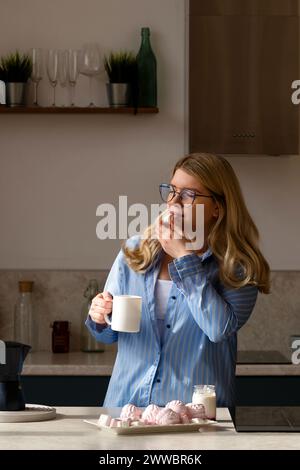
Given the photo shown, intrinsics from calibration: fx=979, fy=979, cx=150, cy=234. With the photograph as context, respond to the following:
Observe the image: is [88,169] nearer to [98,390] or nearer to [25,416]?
[98,390]

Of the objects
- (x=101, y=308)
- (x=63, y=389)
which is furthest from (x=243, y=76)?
(x=101, y=308)

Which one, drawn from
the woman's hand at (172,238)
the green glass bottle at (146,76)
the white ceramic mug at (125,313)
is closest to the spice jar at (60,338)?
the green glass bottle at (146,76)

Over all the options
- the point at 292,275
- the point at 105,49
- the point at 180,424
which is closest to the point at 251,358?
the point at 292,275

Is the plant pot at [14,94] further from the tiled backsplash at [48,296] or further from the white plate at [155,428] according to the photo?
the white plate at [155,428]

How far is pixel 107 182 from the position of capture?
477 cm

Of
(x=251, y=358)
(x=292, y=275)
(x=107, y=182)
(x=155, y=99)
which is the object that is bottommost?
(x=251, y=358)

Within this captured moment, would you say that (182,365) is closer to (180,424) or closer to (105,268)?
(180,424)

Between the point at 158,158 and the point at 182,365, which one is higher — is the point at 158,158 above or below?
above

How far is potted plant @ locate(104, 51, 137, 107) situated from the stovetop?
50.9 inches

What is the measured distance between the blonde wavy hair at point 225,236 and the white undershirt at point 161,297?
0.07m

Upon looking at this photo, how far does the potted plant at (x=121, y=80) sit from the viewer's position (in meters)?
4.56

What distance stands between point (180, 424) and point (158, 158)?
8.08 feet

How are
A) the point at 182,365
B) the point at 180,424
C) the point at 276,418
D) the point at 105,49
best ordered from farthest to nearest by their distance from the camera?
the point at 105,49 < the point at 182,365 < the point at 276,418 < the point at 180,424

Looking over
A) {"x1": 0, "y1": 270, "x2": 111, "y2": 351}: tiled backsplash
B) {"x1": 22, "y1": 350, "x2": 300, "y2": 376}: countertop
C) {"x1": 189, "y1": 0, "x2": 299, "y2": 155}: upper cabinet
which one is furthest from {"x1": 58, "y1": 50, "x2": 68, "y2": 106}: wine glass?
{"x1": 22, "y1": 350, "x2": 300, "y2": 376}: countertop
